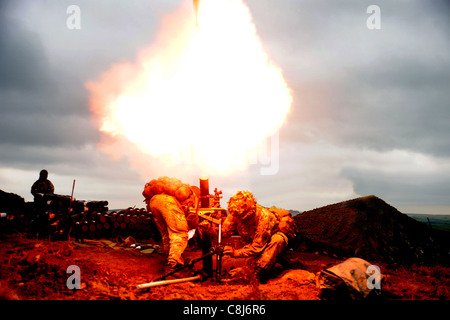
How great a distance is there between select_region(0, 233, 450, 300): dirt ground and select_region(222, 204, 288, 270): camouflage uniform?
75 cm

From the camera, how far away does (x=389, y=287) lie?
23.1ft

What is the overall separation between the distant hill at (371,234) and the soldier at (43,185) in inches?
644

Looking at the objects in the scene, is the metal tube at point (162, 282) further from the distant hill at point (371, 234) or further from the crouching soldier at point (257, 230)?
the distant hill at point (371, 234)

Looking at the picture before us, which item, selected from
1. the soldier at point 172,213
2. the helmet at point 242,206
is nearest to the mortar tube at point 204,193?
the soldier at point 172,213

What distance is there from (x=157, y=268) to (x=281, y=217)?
15.6 feet

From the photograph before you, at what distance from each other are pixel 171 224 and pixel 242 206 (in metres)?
2.73

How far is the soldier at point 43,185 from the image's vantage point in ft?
52.0

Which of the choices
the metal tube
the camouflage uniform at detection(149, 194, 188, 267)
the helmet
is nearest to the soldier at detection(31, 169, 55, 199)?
the camouflage uniform at detection(149, 194, 188, 267)

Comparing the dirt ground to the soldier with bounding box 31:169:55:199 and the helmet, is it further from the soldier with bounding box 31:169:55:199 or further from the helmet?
the soldier with bounding box 31:169:55:199

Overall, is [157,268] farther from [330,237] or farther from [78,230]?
[330,237]

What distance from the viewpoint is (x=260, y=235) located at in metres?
8.03

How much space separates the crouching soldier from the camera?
773 cm

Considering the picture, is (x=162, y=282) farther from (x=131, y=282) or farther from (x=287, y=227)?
(x=287, y=227)

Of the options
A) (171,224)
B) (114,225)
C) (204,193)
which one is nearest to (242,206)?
(204,193)
